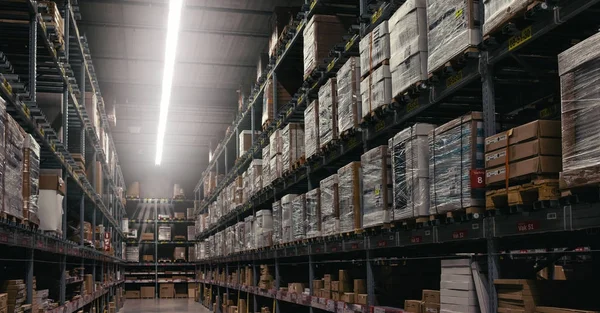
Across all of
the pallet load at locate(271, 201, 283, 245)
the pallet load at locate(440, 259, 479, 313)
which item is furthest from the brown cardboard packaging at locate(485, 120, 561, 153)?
the pallet load at locate(271, 201, 283, 245)

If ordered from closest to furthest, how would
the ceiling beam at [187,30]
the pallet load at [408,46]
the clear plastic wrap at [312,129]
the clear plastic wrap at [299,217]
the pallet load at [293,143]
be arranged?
the pallet load at [408,46], the clear plastic wrap at [312,129], the clear plastic wrap at [299,217], the pallet load at [293,143], the ceiling beam at [187,30]

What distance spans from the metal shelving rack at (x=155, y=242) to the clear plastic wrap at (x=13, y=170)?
21321 mm

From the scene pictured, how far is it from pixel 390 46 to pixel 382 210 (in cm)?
136

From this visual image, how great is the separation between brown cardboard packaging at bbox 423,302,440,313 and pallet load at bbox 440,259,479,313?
0.21 metres

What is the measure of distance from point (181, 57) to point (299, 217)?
30.4ft

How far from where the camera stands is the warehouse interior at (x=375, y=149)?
12.1ft

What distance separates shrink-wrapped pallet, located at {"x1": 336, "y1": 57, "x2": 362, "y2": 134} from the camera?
6.37 metres

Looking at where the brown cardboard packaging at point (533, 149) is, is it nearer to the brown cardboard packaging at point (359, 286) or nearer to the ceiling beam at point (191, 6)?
the brown cardboard packaging at point (359, 286)

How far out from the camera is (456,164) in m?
4.37

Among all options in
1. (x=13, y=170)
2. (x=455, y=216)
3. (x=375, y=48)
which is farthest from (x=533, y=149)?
(x=13, y=170)

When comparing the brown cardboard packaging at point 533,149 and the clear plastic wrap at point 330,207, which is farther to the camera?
the clear plastic wrap at point 330,207

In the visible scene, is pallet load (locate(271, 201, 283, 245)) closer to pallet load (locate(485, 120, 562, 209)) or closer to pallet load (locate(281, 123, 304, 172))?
pallet load (locate(281, 123, 304, 172))

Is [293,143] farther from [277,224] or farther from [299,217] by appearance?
[277,224]

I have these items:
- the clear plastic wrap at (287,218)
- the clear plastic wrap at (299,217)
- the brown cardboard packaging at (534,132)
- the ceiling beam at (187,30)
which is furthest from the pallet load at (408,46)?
the ceiling beam at (187,30)
